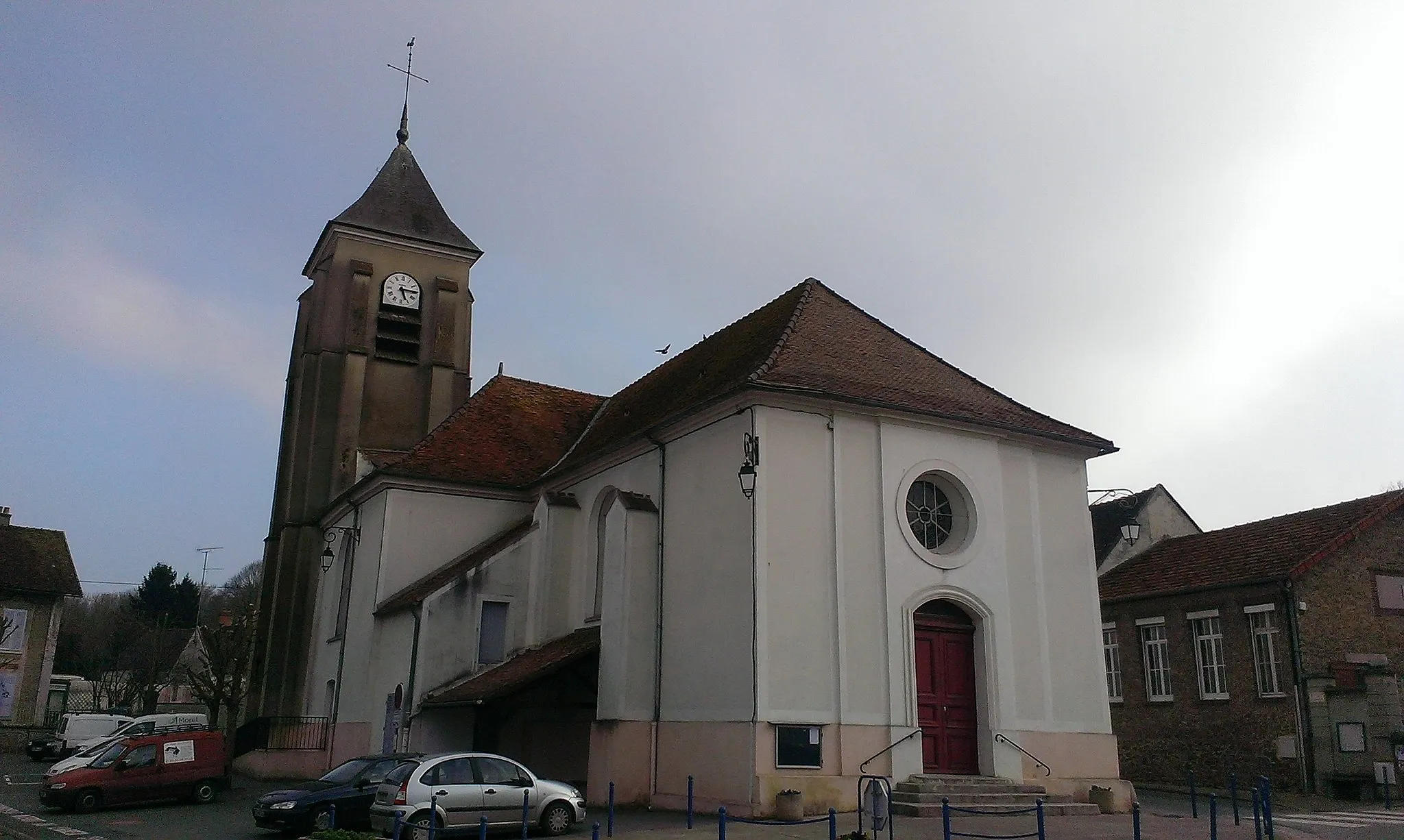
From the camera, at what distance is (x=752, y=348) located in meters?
20.2

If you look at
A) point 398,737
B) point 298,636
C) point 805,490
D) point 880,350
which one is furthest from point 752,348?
point 298,636

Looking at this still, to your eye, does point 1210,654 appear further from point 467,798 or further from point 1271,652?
point 467,798

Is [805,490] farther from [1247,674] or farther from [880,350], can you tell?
[1247,674]

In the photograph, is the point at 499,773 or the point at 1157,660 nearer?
the point at 499,773

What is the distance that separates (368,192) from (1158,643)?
2600 centimetres

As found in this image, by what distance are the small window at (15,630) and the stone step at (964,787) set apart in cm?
3704

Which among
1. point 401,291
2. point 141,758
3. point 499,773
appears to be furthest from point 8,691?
point 499,773

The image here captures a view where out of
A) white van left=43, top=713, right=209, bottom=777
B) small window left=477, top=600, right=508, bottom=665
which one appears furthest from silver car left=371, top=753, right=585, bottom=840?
white van left=43, top=713, right=209, bottom=777

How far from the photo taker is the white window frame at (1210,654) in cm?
2488

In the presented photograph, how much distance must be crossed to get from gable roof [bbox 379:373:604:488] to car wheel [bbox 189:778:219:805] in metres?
7.33

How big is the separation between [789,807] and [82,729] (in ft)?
81.7

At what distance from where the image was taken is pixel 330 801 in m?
14.8

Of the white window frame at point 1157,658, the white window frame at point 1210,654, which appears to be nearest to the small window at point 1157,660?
the white window frame at point 1157,658

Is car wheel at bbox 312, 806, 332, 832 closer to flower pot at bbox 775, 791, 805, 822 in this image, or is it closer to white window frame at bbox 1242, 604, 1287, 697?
flower pot at bbox 775, 791, 805, 822
